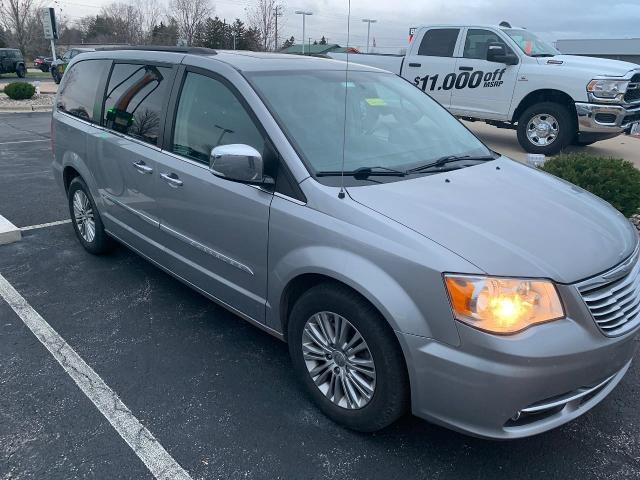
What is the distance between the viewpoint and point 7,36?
46.1 meters

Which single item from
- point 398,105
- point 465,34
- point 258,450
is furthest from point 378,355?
point 465,34

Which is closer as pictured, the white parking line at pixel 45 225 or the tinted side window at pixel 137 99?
the tinted side window at pixel 137 99

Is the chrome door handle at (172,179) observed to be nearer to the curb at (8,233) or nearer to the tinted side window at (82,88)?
the tinted side window at (82,88)

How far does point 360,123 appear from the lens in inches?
129

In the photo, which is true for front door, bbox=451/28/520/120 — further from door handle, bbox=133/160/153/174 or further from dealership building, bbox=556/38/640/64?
dealership building, bbox=556/38/640/64

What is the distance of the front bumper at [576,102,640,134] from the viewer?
805 cm

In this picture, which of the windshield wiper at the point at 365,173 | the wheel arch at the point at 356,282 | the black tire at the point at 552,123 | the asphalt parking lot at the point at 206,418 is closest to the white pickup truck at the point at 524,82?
the black tire at the point at 552,123

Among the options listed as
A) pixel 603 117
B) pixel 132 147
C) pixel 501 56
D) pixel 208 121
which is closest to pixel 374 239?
pixel 208 121

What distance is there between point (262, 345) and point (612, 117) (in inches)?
281

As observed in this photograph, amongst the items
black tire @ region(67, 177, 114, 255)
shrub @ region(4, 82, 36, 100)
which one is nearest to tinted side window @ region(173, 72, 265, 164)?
black tire @ region(67, 177, 114, 255)

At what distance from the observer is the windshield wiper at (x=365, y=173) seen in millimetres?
2789

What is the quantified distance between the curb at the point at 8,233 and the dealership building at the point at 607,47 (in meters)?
49.5

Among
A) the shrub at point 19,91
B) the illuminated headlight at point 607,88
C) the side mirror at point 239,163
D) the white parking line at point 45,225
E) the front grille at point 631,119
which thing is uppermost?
the illuminated headlight at point 607,88

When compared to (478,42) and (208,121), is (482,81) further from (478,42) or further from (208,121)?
(208,121)
